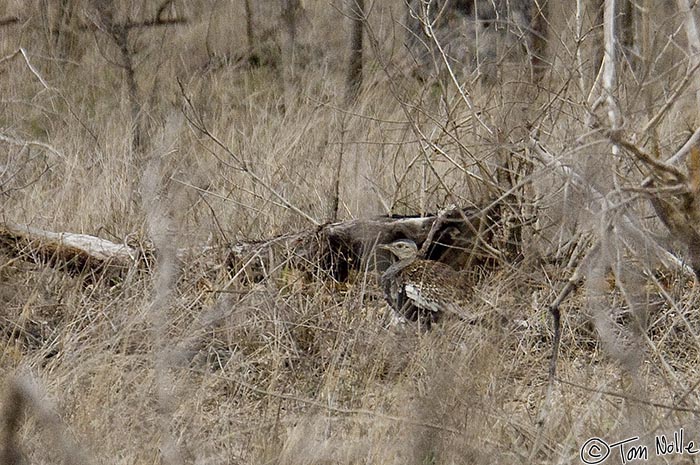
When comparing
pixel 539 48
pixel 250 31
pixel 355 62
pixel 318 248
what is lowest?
pixel 250 31

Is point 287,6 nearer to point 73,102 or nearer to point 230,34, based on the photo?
point 230,34

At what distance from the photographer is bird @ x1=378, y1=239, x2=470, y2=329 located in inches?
163

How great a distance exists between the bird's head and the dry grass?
202 mm

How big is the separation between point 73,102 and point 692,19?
5.74 meters

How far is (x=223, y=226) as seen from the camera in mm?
5102

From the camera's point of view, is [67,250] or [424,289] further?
[67,250]

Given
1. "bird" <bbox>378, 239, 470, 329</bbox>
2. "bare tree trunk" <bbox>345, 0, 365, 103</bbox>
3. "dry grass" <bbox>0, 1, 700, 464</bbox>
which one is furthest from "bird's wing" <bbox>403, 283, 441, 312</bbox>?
"bare tree trunk" <bbox>345, 0, 365, 103</bbox>

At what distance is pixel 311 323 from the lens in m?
4.23

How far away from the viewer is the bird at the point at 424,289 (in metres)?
4.14

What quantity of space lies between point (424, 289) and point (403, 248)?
1.44 feet

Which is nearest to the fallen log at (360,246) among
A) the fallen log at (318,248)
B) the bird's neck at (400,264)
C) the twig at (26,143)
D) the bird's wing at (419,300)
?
the fallen log at (318,248)

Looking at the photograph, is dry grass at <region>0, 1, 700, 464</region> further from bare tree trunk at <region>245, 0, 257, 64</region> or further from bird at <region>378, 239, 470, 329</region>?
bare tree trunk at <region>245, 0, 257, 64</region>

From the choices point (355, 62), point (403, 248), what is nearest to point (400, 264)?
point (403, 248)

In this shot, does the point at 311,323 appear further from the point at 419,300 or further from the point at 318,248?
the point at 318,248
